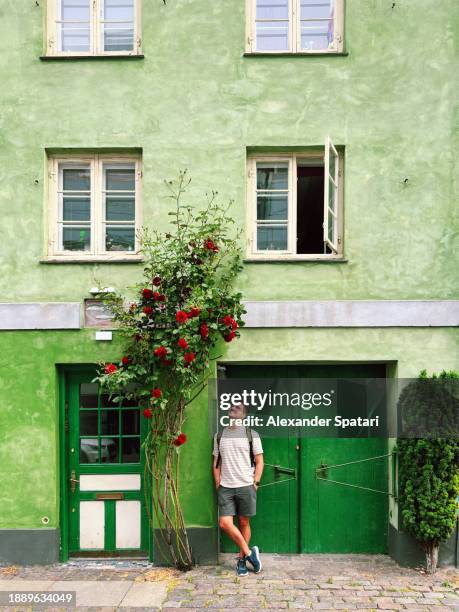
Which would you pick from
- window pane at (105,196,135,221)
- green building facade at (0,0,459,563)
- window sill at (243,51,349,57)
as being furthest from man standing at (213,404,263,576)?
window sill at (243,51,349,57)

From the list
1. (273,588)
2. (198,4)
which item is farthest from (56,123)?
(273,588)

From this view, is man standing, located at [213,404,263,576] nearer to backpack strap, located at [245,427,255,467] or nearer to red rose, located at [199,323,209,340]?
backpack strap, located at [245,427,255,467]

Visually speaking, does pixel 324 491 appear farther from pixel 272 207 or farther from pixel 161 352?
pixel 272 207

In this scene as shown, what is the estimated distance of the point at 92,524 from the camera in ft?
25.5

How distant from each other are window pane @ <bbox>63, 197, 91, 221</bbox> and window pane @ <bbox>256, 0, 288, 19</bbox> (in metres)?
3.32

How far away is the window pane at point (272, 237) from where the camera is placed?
25.8ft

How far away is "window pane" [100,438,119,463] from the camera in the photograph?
7824 mm

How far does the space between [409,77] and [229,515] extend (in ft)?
19.1

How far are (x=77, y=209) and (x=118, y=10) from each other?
2.65 meters

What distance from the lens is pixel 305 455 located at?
7.93 metres

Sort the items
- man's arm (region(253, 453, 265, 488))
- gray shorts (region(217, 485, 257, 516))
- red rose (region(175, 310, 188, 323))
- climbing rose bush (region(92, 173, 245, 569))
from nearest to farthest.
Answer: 1. red rose (region(175, 310, 188, 323))
2. climbing rose bush (region(92, 173, 245, 569))
3. gray shorts (region(217, 485, 257, 516))
4. man's arm (region(253, 453, 265, 488))

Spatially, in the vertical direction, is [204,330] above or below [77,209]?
below

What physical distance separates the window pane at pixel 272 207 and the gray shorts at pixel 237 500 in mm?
3404

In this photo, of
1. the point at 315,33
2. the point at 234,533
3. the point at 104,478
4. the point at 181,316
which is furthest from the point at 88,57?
the point at 234,533
